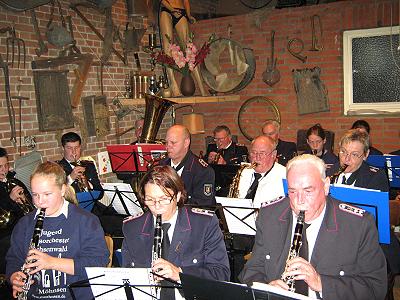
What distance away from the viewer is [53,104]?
20.1ft

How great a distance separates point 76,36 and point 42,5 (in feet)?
2.44

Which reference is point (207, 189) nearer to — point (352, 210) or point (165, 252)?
point (165, 252)

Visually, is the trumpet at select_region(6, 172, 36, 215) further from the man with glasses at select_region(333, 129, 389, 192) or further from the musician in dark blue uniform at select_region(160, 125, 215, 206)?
the man with glasses at select_region(333, 129, 389, 192)

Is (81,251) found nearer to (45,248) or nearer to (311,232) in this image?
(45,248)

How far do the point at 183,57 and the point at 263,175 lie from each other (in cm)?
338

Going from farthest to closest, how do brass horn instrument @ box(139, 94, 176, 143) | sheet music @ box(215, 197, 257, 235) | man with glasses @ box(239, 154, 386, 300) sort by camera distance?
brass horn instrument @ box(139, 94, 176, 143) → sheet music @ box(215, 197, 257, 235) → man with glasses @ box(239, 154, 386, 300)

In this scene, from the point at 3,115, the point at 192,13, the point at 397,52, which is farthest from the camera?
the point at 192,13

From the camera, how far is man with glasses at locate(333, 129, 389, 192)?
13.9 feet

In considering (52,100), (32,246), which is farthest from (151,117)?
(32,246)

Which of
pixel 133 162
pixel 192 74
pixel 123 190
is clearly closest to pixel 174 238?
pixel 123 190

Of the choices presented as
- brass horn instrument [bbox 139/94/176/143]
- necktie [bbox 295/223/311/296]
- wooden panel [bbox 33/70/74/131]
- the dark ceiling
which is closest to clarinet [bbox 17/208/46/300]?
necktie [bbox 295/223/311/296]

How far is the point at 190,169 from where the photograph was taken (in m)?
5.08

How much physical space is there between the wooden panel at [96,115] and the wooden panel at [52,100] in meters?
0.34

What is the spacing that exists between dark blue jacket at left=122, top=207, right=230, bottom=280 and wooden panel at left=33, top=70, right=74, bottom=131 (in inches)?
140
